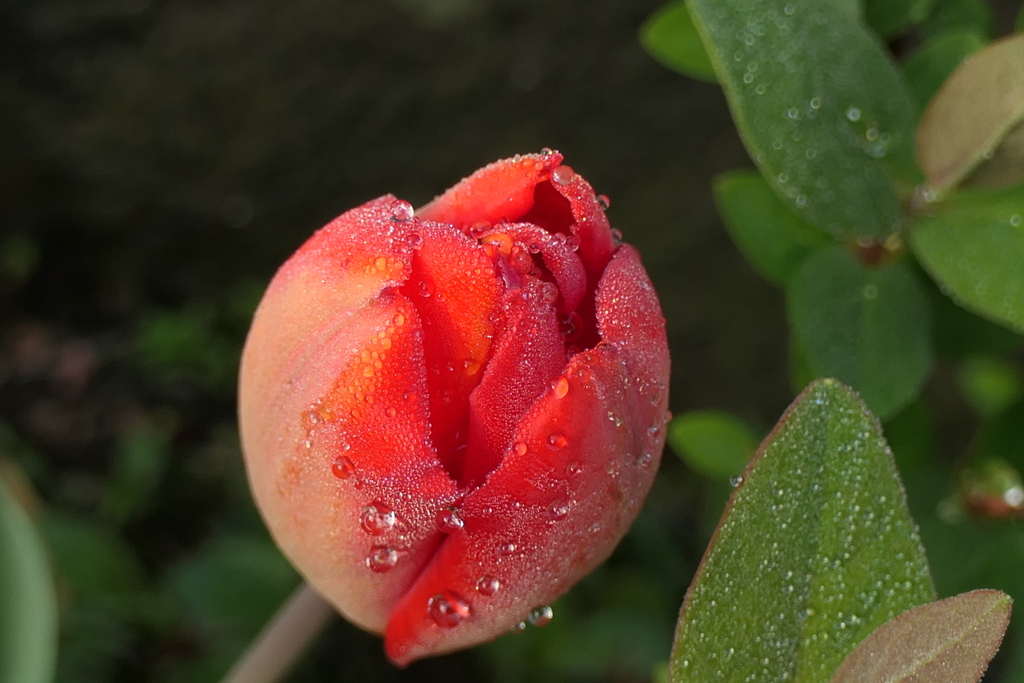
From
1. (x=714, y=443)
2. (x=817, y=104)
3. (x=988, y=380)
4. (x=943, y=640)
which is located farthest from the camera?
(x=988, y=380)

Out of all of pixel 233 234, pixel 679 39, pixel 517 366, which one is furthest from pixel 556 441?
pixel 233 234

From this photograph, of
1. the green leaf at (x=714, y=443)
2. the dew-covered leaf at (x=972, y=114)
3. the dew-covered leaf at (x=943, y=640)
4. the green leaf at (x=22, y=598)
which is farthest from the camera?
the green leaf at (x=714, y=443)

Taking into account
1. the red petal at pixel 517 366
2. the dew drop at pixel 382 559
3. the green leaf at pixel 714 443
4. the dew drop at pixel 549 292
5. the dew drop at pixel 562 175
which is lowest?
the green leaf at pixel 714 443

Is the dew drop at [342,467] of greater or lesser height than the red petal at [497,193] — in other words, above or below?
below

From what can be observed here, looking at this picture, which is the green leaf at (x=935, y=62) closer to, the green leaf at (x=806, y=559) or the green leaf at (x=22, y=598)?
the green leaf at (x=806, y=559)

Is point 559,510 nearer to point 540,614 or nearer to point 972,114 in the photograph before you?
point 540,614

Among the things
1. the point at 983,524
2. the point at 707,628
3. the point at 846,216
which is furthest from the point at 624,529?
the point at 983,524

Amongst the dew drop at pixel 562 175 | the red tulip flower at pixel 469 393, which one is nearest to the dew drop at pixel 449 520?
the red tulip flower at pixel 469 393
